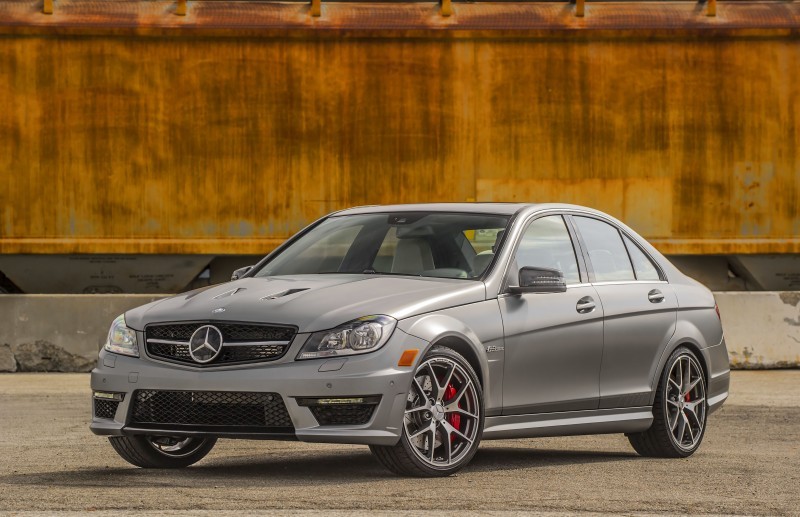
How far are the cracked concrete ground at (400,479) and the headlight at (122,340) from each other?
67cm

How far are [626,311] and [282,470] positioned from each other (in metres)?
2.34

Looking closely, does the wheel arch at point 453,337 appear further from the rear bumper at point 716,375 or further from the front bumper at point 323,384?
the rear bumper at point 716,375

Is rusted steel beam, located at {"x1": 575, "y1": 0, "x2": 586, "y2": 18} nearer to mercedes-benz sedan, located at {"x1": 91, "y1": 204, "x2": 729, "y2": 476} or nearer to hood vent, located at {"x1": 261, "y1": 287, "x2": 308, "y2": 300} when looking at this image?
mercedes-benz sedan, located at {"x1": 91, "y1": 204, "x2": 729, "y2": 476}

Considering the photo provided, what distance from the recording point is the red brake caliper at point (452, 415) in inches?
309

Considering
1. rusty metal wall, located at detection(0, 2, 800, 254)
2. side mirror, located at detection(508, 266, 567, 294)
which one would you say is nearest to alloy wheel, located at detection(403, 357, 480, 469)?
side mirror, located at detection(508, 266, 567, 294)

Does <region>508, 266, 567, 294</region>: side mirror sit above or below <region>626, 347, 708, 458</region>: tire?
above

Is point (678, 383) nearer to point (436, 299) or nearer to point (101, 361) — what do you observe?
point (436, 299)

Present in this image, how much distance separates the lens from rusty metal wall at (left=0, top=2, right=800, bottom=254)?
1695cm

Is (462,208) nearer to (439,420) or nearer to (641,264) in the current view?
(641,264)

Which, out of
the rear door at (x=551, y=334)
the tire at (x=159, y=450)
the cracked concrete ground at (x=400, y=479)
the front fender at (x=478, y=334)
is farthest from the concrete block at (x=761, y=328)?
the tire at (x=159, y=450)

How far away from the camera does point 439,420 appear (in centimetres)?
775

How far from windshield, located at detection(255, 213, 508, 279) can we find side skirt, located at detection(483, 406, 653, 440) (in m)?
0.85

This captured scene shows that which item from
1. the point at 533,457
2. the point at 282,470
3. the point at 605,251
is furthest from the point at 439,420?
the point at 605,251

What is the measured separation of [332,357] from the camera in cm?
747
